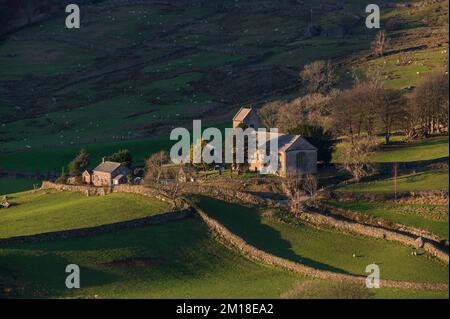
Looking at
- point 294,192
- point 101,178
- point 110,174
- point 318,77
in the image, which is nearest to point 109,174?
point 110,174

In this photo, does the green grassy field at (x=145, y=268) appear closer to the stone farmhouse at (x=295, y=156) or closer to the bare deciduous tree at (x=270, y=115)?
the stone farmhouse at (x=295, y=156)

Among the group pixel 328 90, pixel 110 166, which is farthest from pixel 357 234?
pixel 328 90

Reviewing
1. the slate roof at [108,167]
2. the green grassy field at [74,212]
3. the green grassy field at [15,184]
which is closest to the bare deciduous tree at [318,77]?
the green grassy field at [15,184]

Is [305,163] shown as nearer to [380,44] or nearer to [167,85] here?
[380,44]

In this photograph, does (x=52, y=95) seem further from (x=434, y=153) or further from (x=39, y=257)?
(x=39, y=257)

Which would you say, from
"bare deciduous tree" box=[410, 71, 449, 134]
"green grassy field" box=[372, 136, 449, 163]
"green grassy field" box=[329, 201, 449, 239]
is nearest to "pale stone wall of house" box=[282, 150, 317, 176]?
"green grassy field" box=[372, 136, 449, 163]

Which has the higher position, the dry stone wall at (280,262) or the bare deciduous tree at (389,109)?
the bare deciduous tree at (389,109)
